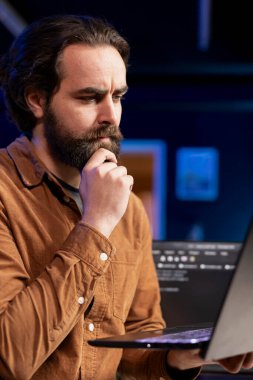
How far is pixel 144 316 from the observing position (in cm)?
208

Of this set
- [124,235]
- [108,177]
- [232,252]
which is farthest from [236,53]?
[108,177]

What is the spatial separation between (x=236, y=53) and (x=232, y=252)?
71.9 inches

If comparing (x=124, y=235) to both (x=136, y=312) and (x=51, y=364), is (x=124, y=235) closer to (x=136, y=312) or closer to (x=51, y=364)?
(x=136, y=312)

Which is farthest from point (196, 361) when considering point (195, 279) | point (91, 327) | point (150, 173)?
point (150, 173)

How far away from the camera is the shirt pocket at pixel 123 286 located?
191 cm

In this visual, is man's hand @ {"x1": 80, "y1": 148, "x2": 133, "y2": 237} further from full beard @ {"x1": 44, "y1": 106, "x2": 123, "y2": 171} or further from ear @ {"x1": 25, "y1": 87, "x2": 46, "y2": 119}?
ear @ {"x1": 25, "y1": 87, "x2": 46, "y2": 119}

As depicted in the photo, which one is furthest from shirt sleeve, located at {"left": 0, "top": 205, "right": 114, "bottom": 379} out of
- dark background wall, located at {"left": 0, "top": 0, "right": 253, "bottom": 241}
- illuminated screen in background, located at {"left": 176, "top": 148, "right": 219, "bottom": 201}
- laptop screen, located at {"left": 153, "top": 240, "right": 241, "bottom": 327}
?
illuminated screen in background, located at {"left": 176, "top": 148, "right": 219, "bottom": 201}

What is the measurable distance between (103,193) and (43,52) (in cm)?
46

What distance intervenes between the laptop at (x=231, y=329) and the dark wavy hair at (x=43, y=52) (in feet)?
2.54

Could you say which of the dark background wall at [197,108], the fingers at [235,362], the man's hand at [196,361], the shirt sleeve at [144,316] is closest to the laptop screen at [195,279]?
the shirt sleeve at [144,316]

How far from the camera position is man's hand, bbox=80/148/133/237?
1663mm

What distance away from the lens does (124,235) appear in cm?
203

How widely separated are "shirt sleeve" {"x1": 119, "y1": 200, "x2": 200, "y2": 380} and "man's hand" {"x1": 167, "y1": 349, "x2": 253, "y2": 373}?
4.7 inches

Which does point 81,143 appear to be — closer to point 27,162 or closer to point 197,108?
point 27,162
